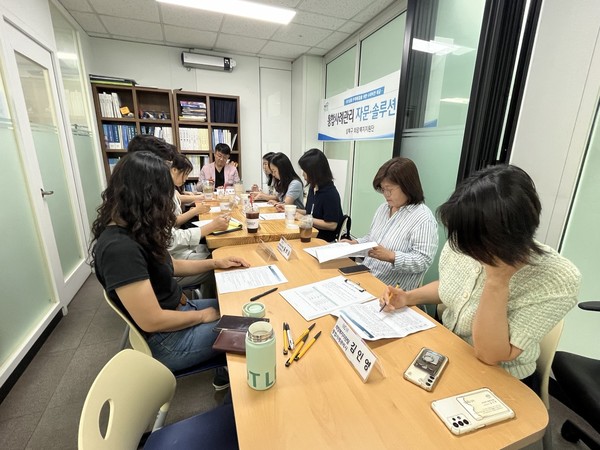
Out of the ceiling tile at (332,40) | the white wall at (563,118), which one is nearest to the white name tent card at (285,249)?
the white wall at (563,118)

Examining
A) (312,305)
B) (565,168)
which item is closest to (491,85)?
(565,168)

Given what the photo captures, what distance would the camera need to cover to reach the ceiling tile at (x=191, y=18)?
301 centimetres

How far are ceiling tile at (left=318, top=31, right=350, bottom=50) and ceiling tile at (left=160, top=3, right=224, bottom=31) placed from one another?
4.45 ft

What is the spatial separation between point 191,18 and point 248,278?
335cm

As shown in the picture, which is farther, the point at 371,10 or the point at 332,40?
the point at 332,40

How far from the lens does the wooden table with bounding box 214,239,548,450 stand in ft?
1.98

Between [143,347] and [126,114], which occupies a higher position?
[126,114]

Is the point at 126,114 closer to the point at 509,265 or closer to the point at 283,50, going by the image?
the point at 283,50

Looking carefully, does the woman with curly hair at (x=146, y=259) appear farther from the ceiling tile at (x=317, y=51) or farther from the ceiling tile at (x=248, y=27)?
the ceiling tile at (x=317, y=51)

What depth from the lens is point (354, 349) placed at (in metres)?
0.80

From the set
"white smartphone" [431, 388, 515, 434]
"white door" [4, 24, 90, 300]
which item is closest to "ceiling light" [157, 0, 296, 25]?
"white door" [4, 24, 90, 300]

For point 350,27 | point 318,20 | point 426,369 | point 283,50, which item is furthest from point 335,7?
point 426,369

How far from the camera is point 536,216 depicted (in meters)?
0.72

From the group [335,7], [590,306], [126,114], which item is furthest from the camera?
[126,114]
